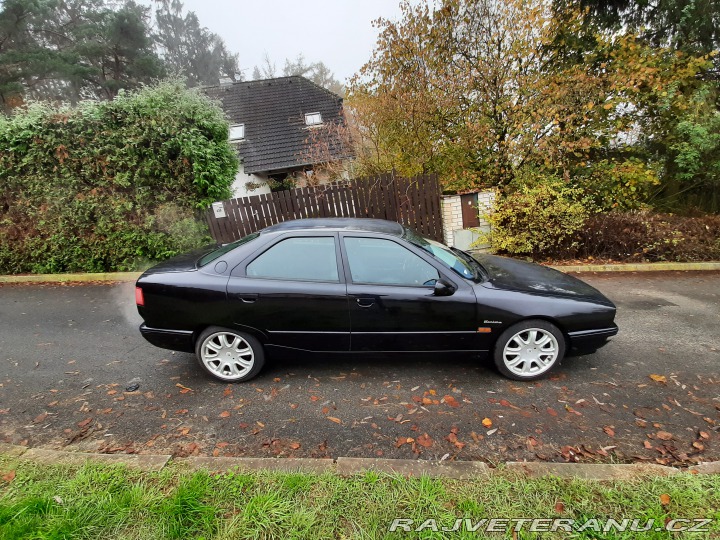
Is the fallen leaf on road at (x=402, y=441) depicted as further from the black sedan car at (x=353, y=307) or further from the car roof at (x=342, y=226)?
the car roof at (x=342, y=226)

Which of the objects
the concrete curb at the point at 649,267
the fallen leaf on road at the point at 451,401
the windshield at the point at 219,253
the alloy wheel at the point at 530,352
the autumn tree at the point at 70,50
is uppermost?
the autumn tree at the point at 70,50

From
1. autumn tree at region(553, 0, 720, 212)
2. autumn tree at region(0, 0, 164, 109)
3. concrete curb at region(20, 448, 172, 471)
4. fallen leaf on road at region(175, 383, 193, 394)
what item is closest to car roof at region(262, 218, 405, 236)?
fallen leaf on road at region(175, 383, 193, 394)

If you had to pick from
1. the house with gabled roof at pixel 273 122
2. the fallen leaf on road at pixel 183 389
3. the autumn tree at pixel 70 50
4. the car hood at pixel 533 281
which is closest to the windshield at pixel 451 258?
the car hood at pixel 533 281

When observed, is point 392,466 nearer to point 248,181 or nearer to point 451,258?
point 451,258

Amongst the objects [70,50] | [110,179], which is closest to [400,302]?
[110,179]

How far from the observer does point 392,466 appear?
2.11m

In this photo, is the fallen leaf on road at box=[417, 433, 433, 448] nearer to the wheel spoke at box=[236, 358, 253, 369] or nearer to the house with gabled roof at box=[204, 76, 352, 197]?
the wheel spoke at box=[236, 358, 253, 369]

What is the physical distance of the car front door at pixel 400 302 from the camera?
2.88 metres

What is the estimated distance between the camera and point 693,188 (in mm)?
8500

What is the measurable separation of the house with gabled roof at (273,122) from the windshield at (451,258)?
9.31 m

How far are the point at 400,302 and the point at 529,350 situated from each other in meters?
1.28

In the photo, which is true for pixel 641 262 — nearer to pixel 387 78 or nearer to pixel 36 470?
pixel 387 78

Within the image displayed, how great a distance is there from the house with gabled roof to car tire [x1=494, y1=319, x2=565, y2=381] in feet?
33.7

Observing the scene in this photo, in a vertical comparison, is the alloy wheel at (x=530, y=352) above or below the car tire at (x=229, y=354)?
below
